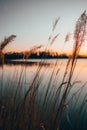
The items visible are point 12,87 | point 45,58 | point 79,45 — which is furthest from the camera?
point 12,87

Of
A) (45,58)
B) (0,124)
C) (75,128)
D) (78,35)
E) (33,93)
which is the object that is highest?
(78,35)

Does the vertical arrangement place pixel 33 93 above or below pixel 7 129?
above

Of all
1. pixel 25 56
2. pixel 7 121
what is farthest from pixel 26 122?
pixel 25 56

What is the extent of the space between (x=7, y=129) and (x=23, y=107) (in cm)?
19

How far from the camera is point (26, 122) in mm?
1938

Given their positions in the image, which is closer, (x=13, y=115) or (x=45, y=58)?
(x=13, y=115)

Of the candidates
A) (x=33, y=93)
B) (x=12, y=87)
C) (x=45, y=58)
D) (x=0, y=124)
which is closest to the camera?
(x=0, y=124)

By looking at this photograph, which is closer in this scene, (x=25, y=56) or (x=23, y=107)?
(x=23, y=107)

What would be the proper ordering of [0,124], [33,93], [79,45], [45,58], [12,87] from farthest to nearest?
[12,87] < [45,58] < [33,93] < [0,124] < [79,45]

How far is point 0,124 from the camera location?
1.83m

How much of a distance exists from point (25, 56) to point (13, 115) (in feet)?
1.34

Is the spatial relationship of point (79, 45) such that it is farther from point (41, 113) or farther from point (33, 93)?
point (41, 113)

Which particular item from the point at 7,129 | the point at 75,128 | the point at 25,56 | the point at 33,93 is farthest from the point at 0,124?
the point at 75,128

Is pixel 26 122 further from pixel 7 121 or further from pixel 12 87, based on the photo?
pixel 12 87
